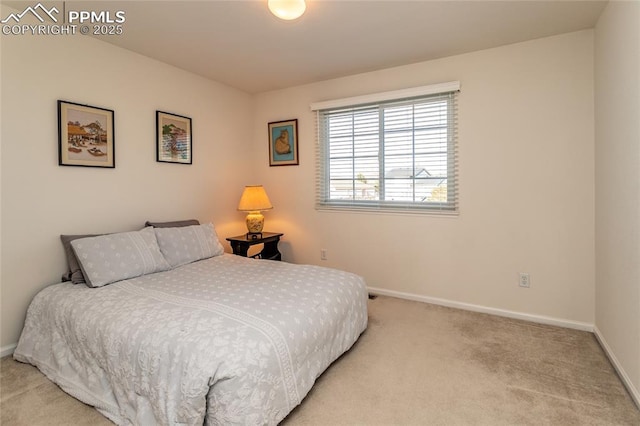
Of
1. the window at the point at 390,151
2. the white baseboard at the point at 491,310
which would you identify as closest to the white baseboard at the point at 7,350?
the window at the point at 390,151

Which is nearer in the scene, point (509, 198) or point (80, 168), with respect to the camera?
point (80, 168)

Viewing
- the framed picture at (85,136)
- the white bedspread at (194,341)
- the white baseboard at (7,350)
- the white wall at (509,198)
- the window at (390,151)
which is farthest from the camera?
the window at (390,151)

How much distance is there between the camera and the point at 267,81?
12.5 feet

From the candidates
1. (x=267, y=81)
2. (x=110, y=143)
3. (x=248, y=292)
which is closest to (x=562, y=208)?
(x=248, y=292)

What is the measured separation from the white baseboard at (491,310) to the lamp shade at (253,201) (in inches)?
61.2

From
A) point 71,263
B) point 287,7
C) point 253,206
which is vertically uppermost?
point 287,7

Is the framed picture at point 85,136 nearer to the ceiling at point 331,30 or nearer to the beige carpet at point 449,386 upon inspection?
the ceiling at point 331,30

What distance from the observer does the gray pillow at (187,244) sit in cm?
286

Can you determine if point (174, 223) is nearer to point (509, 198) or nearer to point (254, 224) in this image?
point (254, 224)

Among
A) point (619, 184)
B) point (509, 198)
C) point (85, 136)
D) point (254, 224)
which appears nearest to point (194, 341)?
point (85, 136)

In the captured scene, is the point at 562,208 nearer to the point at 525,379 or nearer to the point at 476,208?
the point at 476,208

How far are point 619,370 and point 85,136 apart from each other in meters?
4.09

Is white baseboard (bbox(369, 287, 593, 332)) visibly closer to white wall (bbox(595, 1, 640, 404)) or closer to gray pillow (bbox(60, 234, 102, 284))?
white wall (bbox(595, 1, 640, 404))

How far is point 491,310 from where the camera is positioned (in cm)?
304
